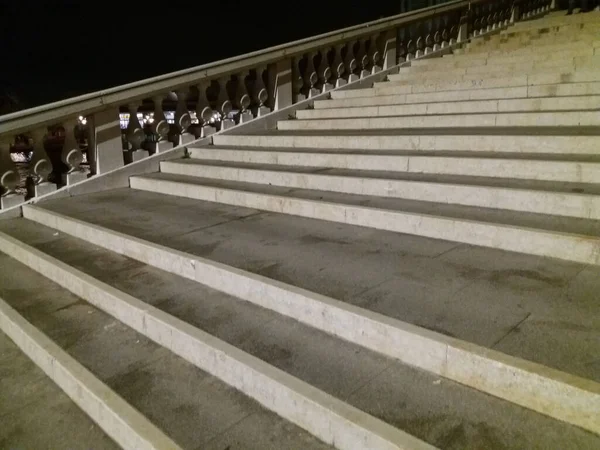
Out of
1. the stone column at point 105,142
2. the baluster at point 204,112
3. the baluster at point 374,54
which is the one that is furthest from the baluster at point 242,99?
the baluster at point 374,54

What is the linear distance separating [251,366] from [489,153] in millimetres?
3328

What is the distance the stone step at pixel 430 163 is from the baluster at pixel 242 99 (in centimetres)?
106

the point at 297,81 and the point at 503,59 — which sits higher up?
the point at 503,59

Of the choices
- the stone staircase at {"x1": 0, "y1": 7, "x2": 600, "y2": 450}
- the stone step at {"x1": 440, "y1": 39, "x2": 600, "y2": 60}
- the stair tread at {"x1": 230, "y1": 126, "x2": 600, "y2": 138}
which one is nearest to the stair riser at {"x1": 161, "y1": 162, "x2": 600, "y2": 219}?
the stone staircase at {"x1": 0, "y1": 7, "x2": 600, "y2": 450}

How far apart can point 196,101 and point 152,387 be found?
6215mm

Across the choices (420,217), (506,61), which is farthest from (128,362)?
(506,61)

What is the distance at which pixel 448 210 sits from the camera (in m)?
3.89

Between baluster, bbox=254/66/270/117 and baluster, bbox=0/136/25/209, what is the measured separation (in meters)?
3.50

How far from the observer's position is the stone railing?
5.72 meters

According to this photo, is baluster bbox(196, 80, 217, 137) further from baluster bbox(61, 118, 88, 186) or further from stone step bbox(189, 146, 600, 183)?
baluster bbox(61, 118, 88, 186)

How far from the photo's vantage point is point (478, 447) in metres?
1.82

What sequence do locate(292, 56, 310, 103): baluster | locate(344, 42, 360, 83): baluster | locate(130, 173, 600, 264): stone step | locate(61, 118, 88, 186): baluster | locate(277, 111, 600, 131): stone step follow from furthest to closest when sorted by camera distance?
locate(344, 42, 360, 83): baluster → locate(292, 56, 310, 103): baluster → locate(61, 118, 88, 186): baluster → locate(277, 111, 600, 131): stone step → locate(130, 173, 600, 264): stone step

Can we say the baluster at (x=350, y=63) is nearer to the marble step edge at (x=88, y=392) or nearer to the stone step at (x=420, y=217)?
the stone step at (x=420, y=217)

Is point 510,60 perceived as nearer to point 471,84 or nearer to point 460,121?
point 471,84
